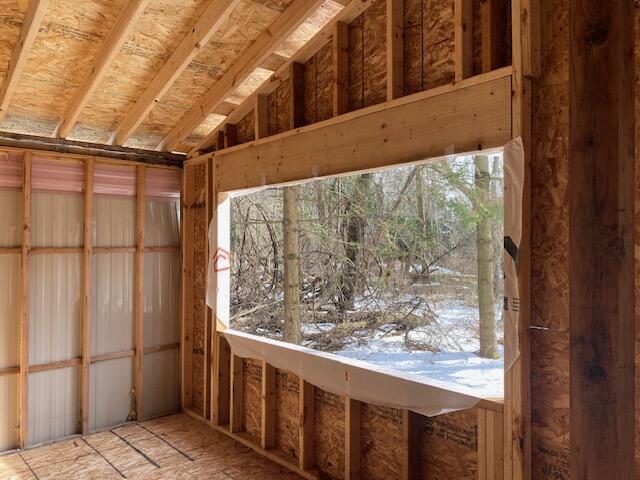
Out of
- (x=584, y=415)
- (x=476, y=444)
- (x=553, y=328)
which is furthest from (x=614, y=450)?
(x=476, y=444)

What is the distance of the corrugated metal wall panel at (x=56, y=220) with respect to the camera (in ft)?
14.8

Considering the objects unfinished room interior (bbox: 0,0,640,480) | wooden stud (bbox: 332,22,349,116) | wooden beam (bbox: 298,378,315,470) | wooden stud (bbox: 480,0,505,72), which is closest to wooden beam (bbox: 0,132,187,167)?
unfinished room interior (bbox: 0,0,640,480)

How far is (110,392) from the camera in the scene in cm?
493

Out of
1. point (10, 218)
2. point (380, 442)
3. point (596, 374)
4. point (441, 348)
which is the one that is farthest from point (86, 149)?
point (441, 348)

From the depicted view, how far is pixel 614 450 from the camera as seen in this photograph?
0.90 metres

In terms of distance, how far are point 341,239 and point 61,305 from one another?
4.13 m

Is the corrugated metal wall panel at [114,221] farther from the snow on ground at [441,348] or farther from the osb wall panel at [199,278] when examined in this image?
the snow on ground at [441,348]

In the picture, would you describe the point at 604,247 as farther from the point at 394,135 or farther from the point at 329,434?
the point at 329,434

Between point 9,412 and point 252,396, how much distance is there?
88.8 inches

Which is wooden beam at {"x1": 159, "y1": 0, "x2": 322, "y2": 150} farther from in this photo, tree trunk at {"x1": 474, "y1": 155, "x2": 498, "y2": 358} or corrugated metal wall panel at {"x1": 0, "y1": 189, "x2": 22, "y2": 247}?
tree trunk at {"x1": 474, "y1": 155, "x2": 498, "y2": 358}

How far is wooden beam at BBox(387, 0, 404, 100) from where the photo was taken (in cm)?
304

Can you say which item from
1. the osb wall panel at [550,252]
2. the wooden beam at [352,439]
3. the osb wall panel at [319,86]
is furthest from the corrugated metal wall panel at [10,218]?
the osb wall panel at [550,252]

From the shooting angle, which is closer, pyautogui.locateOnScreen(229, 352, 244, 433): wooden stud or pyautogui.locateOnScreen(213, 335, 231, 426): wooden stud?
pyautogui.locateOnScreen(229, 352, 244, 433): wooden stud

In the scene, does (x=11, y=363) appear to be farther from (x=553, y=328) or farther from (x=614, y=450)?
(x=614, y=450)
